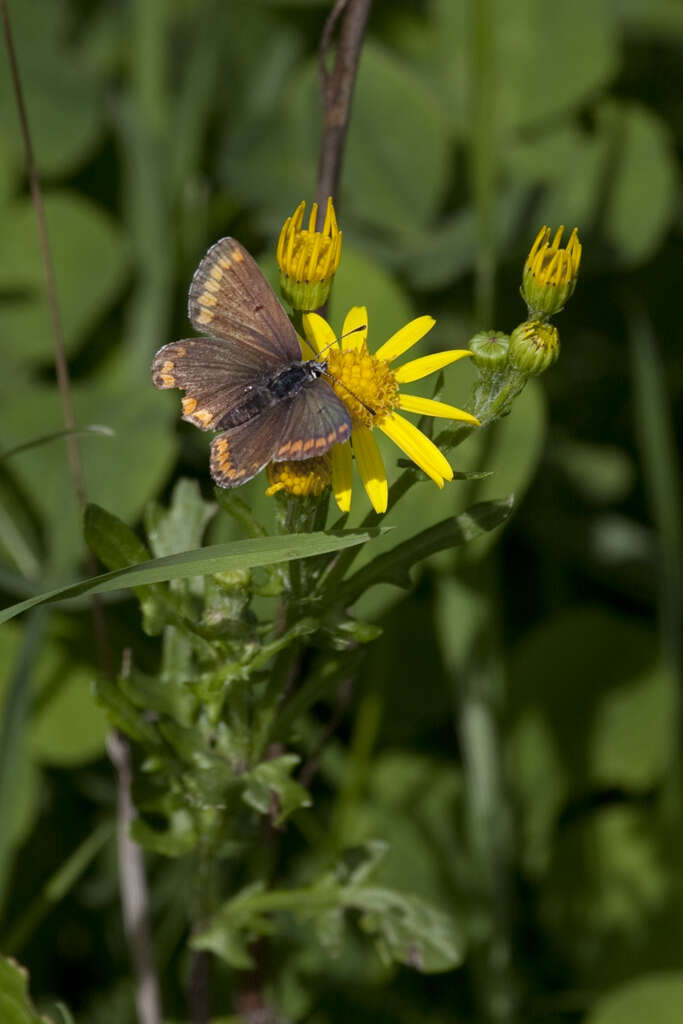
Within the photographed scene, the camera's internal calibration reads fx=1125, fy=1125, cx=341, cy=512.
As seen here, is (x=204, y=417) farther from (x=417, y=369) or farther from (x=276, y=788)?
(x=276, y=788)

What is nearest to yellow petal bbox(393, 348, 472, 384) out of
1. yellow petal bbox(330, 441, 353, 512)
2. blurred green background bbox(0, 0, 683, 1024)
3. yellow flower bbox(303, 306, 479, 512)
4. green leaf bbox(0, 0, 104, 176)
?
yellow flower bbox(303, 306, 479, 512)

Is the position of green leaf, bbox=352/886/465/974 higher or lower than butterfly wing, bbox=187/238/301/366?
lower

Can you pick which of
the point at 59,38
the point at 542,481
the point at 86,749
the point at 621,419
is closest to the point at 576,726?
the point at 542,481

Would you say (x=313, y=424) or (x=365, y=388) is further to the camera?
(x=365, y=388)

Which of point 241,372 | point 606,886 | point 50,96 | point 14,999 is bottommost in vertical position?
point 606,886

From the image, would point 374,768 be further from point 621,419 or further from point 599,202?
point 599,202

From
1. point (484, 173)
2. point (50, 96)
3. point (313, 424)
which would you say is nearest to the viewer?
point (313, 424)

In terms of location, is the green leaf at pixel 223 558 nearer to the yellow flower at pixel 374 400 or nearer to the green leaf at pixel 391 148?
the yellow flower at pixel 374 400

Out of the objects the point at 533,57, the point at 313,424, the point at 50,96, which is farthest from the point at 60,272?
the point at 313,424

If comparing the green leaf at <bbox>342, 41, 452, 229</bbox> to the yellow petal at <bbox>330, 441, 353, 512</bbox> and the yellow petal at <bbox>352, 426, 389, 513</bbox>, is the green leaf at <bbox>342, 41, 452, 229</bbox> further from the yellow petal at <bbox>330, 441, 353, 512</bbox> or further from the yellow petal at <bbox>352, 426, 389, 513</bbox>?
the yellow petal at <bbox>330, 441, 353, 512</bbox>
